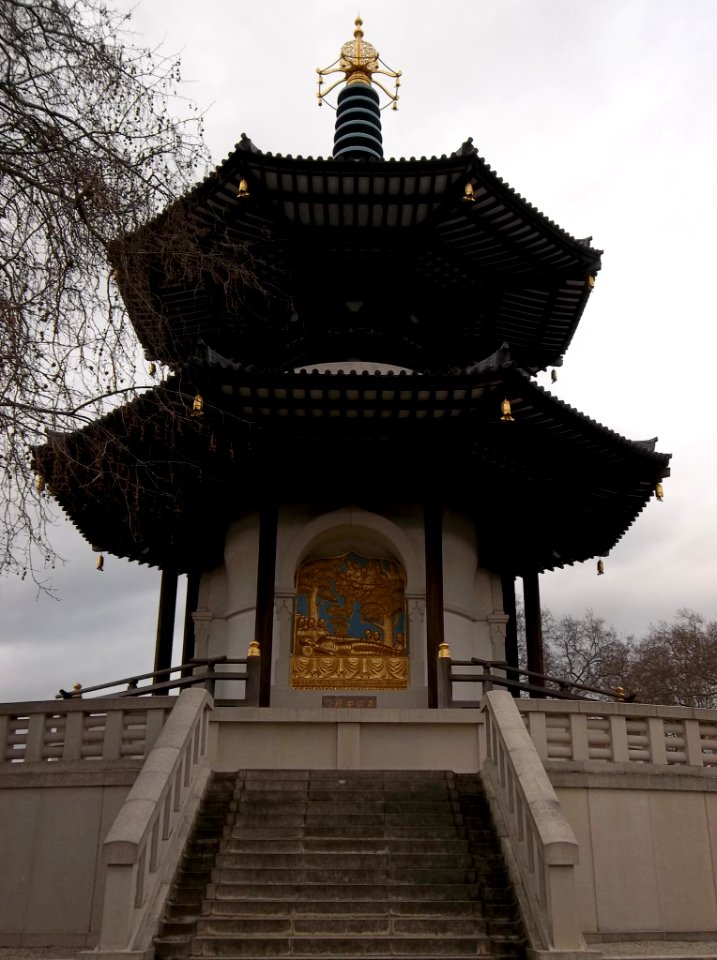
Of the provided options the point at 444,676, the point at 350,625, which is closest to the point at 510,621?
the point at 350,625

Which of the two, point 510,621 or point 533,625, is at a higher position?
point 510,621

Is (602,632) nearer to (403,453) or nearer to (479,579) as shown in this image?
(479,579)

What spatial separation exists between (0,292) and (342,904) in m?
5.81

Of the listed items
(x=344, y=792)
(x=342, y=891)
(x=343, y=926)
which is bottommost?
(x=343, y=926)

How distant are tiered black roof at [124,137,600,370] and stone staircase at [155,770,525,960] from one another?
685cm

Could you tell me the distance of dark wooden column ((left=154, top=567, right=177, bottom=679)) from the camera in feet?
57.4

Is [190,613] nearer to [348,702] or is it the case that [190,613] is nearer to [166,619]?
A: [166,619]

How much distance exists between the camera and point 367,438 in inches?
549

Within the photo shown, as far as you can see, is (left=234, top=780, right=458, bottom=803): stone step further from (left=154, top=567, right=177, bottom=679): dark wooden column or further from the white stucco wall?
(left=154, top=567, right=177, bottom=679): dark wooden column

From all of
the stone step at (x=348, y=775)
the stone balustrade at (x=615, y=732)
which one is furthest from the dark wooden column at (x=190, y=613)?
the stone balustrade at (x=615, y=732)

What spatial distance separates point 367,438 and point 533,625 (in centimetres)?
517

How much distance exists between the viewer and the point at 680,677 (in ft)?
141

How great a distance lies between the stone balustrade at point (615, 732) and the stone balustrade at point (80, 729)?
165 inches

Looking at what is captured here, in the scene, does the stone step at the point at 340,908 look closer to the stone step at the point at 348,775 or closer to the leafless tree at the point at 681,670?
the stone step at the point at 348,775
